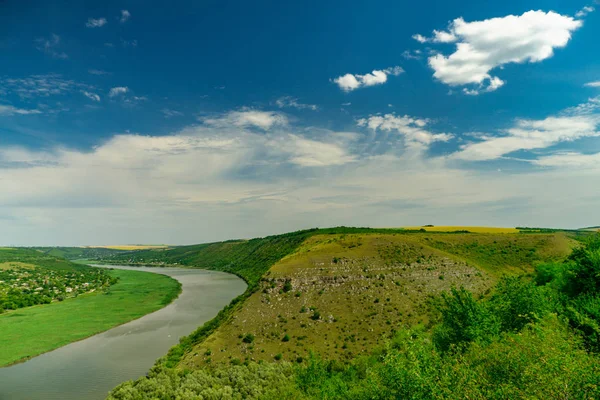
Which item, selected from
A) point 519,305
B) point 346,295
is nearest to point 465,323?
point 519,305

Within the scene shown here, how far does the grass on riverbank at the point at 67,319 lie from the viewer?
55531 mm

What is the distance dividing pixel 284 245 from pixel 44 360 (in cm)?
9698

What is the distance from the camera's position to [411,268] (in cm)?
6831

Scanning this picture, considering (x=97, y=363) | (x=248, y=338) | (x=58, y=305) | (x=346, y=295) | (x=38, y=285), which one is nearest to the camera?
(x=97, y=363)

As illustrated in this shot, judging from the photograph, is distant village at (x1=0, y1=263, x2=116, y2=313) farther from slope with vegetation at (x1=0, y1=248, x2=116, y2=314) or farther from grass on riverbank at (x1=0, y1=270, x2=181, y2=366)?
grass on riverbank at (x1=0, y1=270, x2=181, y2=366)

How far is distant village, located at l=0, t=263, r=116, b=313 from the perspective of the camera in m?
90.7

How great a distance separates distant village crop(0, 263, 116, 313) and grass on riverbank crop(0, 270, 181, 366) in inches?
236

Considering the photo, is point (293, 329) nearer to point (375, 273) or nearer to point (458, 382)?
point (375, 273)

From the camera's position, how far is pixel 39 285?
11481 centimetres

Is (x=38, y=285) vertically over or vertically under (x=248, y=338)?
under

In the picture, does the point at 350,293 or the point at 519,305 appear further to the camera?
the point at 350,293

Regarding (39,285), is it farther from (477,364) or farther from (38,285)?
(477,364)

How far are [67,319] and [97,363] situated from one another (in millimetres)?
35602

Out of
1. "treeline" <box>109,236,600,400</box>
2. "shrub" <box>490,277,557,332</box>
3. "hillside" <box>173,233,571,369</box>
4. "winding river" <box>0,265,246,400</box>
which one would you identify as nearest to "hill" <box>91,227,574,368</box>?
"hillside" <box>173,233,571,369</box>
